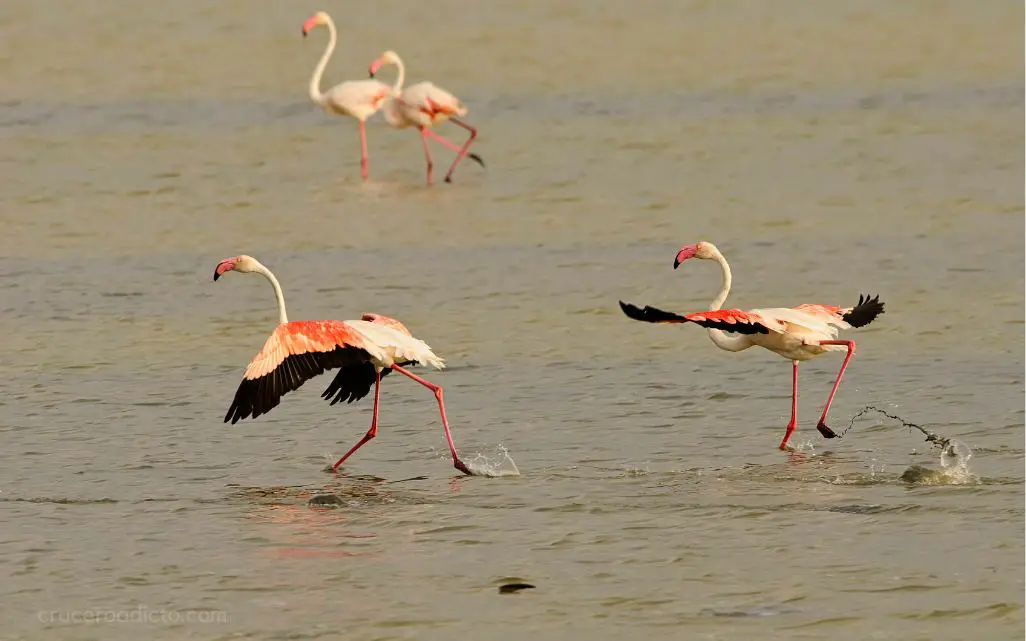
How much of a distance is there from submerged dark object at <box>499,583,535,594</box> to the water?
11 centimetres

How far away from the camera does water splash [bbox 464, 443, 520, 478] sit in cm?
881

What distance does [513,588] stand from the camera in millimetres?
7117

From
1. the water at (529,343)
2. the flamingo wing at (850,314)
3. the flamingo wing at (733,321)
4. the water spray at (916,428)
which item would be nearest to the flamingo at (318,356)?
the water at (529,343)

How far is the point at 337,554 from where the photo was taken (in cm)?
758

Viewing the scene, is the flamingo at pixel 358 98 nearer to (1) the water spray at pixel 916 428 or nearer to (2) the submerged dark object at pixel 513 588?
(1) the water spray at pixel 916 428

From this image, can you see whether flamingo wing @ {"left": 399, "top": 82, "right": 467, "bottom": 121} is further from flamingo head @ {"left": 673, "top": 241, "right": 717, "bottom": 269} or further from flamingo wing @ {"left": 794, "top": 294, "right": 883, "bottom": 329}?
flamingo wing @ {"left": 794, "top": 294, "right": 883, "bottom": 329}

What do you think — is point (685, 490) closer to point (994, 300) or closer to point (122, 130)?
point (994, 300)

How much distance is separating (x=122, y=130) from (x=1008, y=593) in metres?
14.5

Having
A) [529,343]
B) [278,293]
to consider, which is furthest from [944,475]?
[529,343]

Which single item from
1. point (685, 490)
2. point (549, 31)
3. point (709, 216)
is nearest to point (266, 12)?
point (549, 31)

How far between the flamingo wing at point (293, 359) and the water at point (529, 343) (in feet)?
1.36

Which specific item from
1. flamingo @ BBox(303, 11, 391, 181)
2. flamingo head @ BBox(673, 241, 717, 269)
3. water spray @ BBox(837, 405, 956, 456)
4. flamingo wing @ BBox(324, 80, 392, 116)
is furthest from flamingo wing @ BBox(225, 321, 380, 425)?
flamingo wing @ BBox(324, 80, 392, 116)

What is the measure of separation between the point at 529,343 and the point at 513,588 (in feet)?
14.8

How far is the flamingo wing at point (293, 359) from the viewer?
861cm
